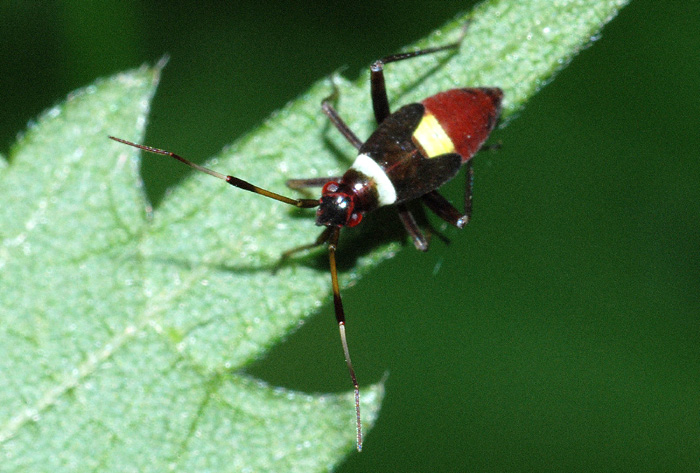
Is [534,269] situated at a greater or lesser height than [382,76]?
lesser

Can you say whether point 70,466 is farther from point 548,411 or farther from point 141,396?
point 548,411

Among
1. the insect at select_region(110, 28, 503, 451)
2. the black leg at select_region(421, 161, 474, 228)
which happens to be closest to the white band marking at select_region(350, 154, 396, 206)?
the insect at select_region(110, 28, 503, 451)

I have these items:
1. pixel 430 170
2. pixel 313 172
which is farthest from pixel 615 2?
pixel 313 172

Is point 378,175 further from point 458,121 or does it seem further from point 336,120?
point 458,121

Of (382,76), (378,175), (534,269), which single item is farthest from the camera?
(534,269)

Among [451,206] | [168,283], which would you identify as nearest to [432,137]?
[451,206]

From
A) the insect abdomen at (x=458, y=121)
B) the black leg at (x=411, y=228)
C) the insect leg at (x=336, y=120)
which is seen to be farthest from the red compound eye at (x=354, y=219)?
the insect abdomen at (x=458, y=121)

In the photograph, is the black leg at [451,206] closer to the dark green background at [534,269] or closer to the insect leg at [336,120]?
the insect leg at [336,120]

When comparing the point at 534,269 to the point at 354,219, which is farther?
the point at 534,269
